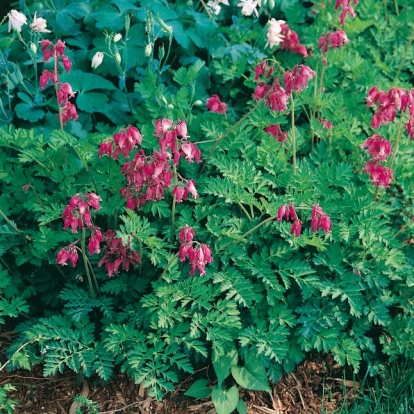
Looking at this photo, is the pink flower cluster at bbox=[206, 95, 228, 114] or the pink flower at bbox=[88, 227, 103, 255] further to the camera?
the pink flower cluster at bbox=[206, 95, 228, 114]

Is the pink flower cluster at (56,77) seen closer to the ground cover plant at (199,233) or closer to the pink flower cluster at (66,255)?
the ground cover plant at (199,233)

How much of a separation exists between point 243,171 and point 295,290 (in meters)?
0.67

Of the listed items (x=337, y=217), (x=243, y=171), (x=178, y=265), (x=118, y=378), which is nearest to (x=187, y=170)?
(x=243, y=171)

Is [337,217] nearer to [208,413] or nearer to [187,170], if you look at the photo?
[187,170]

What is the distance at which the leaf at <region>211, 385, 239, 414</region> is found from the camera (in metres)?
3.17

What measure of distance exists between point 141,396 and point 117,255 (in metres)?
0.71

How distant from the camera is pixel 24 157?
3.34 meters

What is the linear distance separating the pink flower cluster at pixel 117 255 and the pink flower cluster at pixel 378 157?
121cm

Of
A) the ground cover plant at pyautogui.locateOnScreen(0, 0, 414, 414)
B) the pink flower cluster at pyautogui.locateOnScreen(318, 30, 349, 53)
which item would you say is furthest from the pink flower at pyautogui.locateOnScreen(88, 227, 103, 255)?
the pink flower cluster at pyautogui.locateOnScreen(318, 30, 349, 53)

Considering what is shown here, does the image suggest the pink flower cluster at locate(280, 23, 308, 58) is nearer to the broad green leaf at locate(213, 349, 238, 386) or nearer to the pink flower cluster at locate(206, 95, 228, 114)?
the pink flower cluster at locate(206, 95, 228, 114)

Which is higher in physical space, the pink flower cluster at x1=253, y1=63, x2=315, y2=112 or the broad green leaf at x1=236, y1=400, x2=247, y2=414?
the pink flower cluster at x1=253, y1=63, x2=315, y2=112

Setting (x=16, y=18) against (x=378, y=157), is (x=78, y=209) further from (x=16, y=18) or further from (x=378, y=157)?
(x=378, y=157)

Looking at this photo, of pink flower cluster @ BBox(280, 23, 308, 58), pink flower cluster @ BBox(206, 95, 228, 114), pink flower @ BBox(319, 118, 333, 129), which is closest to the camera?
pink flower cluster @ BBox(206, 95, 228, 114)

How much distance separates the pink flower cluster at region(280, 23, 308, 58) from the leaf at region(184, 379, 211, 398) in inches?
83.1
